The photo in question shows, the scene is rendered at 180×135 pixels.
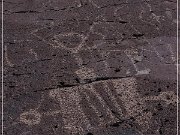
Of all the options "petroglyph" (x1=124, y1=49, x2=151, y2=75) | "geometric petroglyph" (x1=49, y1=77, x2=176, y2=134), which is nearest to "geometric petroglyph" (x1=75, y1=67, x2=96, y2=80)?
"geometric petroglyph" (x1=49, y1=77, x2=176, y2=134)

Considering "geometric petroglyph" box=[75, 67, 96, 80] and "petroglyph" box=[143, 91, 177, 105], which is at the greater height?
Answer: "petroglyph" box=[143, 91, 177, 105]

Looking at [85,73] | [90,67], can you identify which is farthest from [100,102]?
[90,67]

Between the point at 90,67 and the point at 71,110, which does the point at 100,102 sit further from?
the point at 90,67

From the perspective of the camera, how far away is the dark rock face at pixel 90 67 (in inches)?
142

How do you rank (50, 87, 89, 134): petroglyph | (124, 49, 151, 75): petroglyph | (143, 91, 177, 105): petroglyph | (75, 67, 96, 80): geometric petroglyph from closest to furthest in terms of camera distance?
(50, 87, 89, 134): petroglyph → (143, 91, 177, 105): petroglyph → (75, 67, 96, 80): geometric petroglyph → (124, 49, 151, 75): petroglyph

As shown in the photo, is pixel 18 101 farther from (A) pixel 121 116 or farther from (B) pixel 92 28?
(B) pixel 92 28

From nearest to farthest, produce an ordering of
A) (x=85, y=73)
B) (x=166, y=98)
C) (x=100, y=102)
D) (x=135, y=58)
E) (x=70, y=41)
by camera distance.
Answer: (x=100, y=102) < (x=166, y=98) < (x=85, y=73) < (x=135, y=58) < (x=70, y=41)

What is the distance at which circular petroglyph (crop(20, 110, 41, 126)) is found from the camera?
3.55m

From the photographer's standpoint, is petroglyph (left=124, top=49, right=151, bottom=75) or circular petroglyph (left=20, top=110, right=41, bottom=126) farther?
petroglyph (left=124, top=49, right=151, bottom=75)


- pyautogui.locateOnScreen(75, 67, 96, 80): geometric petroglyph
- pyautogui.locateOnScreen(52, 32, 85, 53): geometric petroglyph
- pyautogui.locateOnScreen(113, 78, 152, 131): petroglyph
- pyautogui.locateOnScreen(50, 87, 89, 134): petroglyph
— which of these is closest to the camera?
pyautogui.locateOnScreen(50, 87, 89, 134): petroglyph

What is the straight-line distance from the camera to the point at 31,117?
3604mm

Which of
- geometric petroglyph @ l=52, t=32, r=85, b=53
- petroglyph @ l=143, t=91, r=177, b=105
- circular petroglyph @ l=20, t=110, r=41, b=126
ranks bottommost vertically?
geometric petroglyph @ l=52, t=32, r=85, b=53

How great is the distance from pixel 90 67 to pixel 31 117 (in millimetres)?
955

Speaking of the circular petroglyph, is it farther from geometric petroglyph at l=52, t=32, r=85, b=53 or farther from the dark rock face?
geometric petroglyph at l=52, t=32, r=85, b=53
